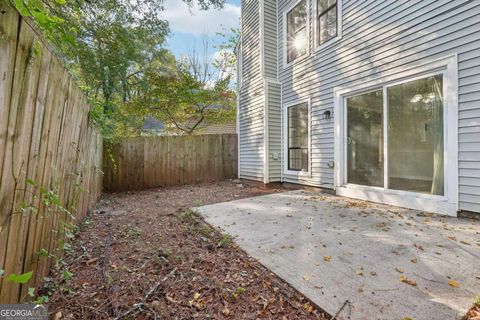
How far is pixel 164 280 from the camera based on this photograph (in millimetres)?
1966

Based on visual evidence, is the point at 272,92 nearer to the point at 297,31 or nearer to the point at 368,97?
the point at 297,31

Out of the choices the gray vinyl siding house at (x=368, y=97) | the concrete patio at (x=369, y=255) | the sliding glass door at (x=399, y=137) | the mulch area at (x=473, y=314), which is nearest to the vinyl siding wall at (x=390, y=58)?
the gray vinyl siding house at (x=368, y=97)

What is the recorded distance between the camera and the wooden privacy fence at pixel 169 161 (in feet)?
21.9

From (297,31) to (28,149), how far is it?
6.55 metres

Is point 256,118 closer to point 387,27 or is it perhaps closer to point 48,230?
point 387,27

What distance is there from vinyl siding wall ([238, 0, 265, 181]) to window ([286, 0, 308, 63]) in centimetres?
88

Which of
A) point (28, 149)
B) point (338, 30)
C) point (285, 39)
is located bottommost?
point (28, 149)

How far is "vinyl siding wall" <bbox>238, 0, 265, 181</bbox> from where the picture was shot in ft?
22.5

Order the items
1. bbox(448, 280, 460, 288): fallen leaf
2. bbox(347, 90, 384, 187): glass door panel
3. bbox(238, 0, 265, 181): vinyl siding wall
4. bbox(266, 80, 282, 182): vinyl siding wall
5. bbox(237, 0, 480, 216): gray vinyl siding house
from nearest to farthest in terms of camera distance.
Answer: bbox(448, 280, 460, 288): fallen leaf, bbox(237, 0, 480, 216): gray vinyl siding house, bbox(347, 90, 384, 187): glass door panel, bbox(266, 80, 282, 182): vinyl siding wall, bbox(238, 0, 265, 181): vinyl siding wall

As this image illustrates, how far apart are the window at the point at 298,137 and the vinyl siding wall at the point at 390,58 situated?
0.96ft

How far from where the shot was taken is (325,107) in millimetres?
5426

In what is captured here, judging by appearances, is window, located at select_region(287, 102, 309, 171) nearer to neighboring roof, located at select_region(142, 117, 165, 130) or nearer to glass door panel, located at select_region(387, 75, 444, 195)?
glass door panel, located at select_region(387, 75, 444, 195)

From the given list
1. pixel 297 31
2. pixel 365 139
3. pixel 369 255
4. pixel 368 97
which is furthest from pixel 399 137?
pixel 297 31

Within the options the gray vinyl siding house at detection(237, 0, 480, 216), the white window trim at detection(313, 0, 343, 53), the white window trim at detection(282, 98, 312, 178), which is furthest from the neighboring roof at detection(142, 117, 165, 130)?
the white window trim at detection(313, 0, 343, 53)
